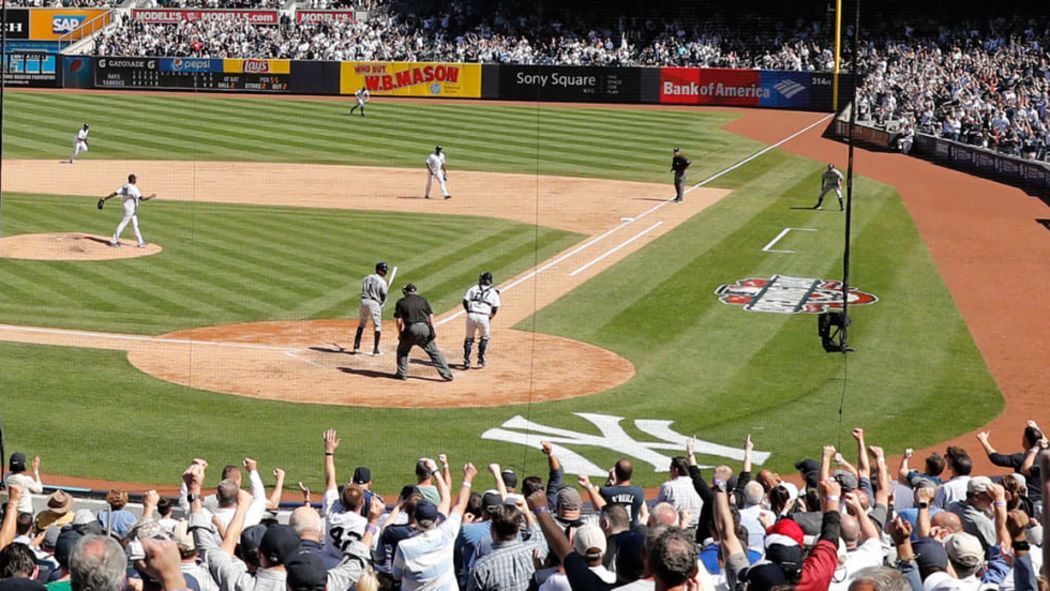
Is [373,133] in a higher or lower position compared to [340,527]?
higher

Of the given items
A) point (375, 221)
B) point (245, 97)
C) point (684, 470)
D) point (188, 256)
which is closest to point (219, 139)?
point (245, 97)

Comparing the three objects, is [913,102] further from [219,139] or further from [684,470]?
[684,470]

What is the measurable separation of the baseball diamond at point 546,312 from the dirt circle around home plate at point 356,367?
0.10m

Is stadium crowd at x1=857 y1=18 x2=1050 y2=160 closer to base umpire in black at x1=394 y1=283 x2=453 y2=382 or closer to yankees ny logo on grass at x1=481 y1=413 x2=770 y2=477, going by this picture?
yankees ny logo on grass at x1=481 y1=413 x2=770 y2=477

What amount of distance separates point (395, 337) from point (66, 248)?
9369mm

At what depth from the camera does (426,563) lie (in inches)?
310

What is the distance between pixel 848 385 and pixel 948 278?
8.47 meters

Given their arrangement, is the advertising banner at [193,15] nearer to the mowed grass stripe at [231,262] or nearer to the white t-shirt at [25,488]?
the mowed grass stripe at [231,262]

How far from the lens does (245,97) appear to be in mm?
57969

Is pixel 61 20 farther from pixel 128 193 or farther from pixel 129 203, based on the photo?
pixel 128 193

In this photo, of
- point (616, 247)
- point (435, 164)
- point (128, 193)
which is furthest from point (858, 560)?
point (435, 164)

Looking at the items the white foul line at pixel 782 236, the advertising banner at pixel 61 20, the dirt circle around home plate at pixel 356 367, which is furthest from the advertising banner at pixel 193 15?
the dirt circle around home plate at pixel 356 367

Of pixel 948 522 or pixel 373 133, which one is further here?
pixel 373 133


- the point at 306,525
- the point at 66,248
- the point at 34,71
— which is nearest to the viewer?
the point at 306,525
